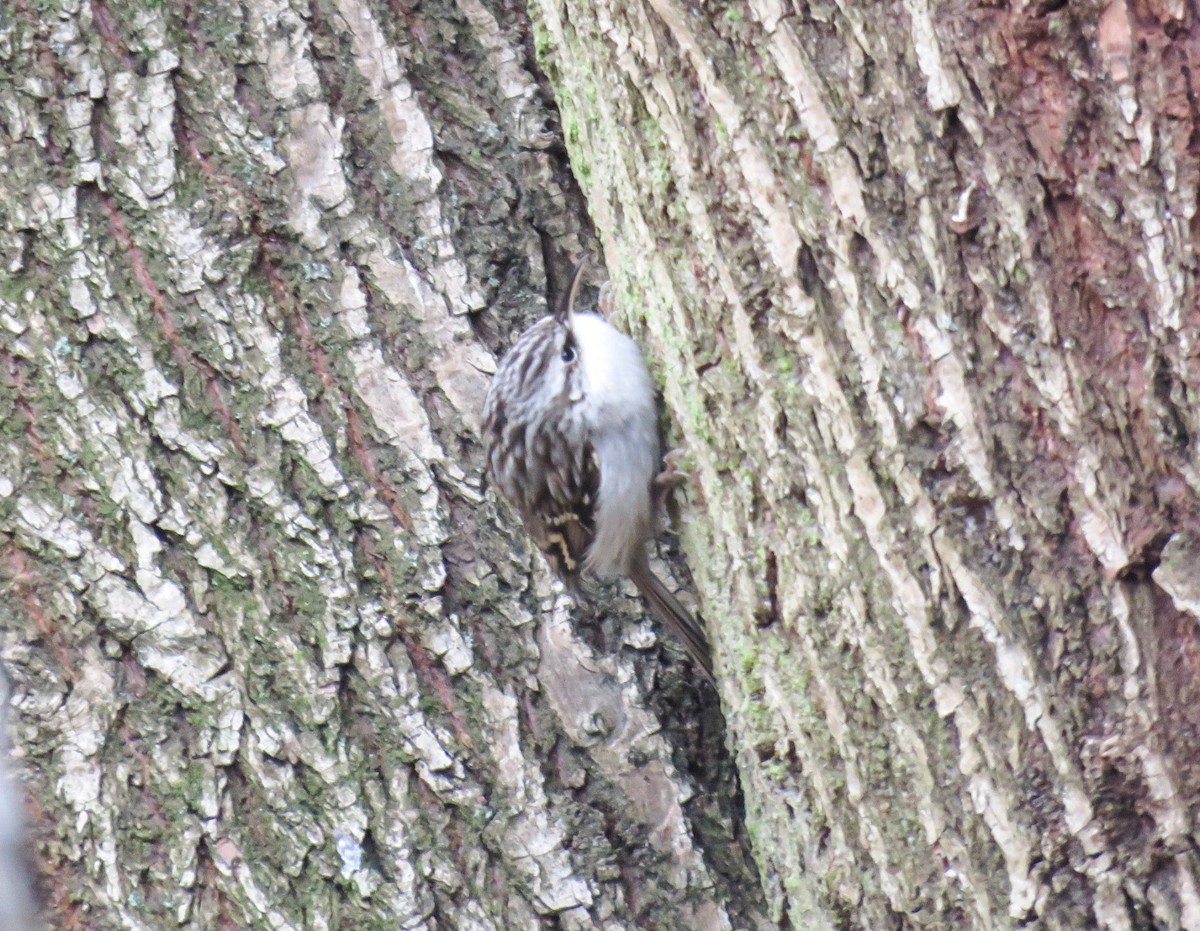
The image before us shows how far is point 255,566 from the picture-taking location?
1.99 meters

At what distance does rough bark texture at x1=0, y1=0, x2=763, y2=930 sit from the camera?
1.99 meters

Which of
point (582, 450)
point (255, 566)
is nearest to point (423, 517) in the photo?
point (255, 566)

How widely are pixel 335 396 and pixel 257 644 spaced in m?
0.40

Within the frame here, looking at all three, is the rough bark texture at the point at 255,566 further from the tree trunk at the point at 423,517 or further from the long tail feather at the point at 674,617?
the long tail feather at the point at 674,617

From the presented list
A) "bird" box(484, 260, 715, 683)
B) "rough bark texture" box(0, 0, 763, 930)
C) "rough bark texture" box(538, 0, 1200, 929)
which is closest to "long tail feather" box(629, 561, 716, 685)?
"bird" box(484, 260, 715, 683)

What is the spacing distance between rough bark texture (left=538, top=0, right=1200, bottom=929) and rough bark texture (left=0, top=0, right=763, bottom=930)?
0.46 metres

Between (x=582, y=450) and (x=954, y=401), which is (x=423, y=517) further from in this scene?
(x=954, y=401)

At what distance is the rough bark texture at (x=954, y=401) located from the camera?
1.38 metres

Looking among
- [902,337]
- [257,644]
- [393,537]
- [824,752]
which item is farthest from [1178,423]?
[257,644]

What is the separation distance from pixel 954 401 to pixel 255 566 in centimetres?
109

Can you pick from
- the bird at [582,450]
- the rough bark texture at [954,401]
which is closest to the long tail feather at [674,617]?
the bird at [582,450]

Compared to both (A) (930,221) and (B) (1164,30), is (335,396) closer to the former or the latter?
(A) (930,221)

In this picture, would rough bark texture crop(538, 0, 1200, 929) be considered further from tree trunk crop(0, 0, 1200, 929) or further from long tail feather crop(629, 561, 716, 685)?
long tail feather crop(629, 561, 716, 685)

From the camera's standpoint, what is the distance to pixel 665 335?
1802 millimetres
